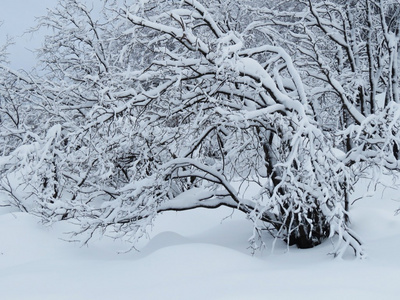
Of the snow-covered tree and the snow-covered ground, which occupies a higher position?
the snow-covered tree

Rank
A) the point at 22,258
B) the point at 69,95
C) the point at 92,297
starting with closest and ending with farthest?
the point at 92,297 → the point at 22,258 → the point at 69,95

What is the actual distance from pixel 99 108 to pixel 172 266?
2.08 metres

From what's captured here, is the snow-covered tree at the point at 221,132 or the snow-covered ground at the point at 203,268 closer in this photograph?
the snow-covered ground at the point at 203,268

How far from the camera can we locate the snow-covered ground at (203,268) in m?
3.90

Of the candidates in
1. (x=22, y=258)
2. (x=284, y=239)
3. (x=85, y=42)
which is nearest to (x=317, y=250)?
(x=284, y=239)

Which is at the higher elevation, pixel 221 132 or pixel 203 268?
pixel 221 132

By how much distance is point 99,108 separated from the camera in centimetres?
534

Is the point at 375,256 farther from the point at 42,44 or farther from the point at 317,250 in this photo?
the point at 42,44

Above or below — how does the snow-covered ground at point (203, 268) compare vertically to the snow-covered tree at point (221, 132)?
below

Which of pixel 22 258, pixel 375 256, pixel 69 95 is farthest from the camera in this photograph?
pixel 69 95

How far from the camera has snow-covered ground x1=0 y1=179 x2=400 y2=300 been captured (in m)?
3.90

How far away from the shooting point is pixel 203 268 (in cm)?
480

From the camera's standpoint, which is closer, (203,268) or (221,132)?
(203,268)

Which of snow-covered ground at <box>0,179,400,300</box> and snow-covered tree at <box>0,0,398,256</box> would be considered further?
snow-covered tree at <box>0,0,398,256</box>
